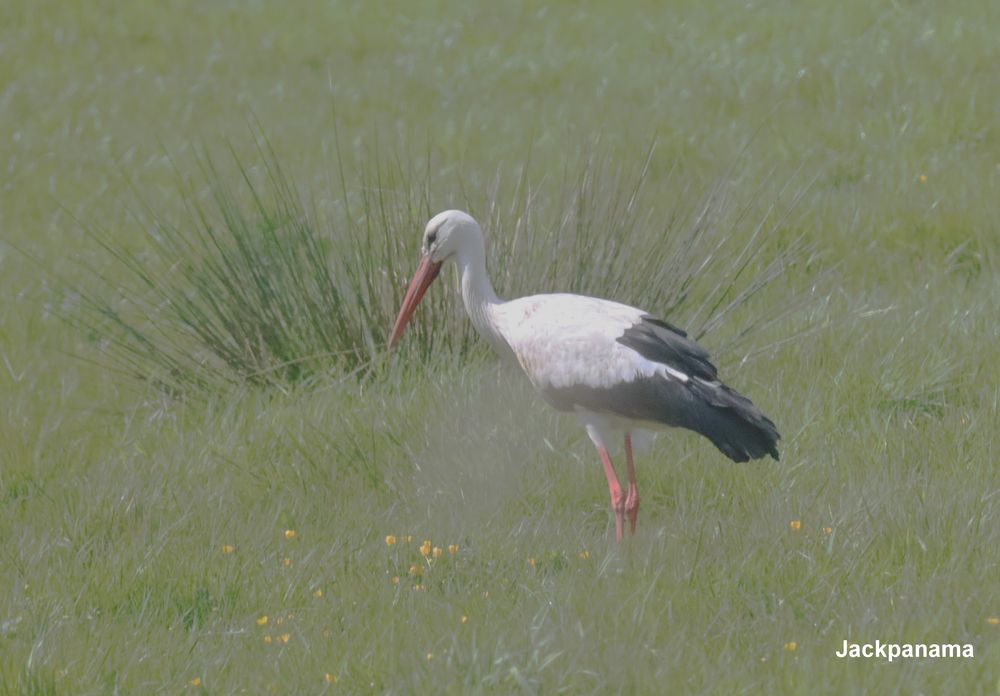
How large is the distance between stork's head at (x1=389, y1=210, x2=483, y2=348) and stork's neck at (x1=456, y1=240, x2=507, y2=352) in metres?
0.02

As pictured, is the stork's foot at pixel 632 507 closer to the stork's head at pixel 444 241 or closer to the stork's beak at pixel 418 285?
the stork's head at pixel 444 241

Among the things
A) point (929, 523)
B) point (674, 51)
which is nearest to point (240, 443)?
point (929, 523)

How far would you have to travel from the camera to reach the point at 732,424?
5188mm

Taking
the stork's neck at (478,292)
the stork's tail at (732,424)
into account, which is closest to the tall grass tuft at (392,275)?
the stork's neck at (478,292)

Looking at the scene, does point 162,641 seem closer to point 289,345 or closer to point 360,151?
point 289,345

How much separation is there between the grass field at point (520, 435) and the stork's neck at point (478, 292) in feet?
1.11

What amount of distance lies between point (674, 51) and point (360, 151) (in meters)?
3.66

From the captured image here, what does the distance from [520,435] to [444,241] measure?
75cm

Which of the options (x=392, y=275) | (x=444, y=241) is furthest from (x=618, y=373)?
(x=392, y=275)

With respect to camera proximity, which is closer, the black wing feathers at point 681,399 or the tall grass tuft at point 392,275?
the black wing feathers at point 681,399

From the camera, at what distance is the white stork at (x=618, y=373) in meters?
5.20

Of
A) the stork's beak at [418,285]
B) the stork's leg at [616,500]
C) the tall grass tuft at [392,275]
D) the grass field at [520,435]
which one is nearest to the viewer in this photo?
the grass field at [520,435]

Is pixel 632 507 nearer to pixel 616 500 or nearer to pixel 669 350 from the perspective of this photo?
pixel 616 500

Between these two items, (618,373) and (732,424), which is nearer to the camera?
(732,424)
